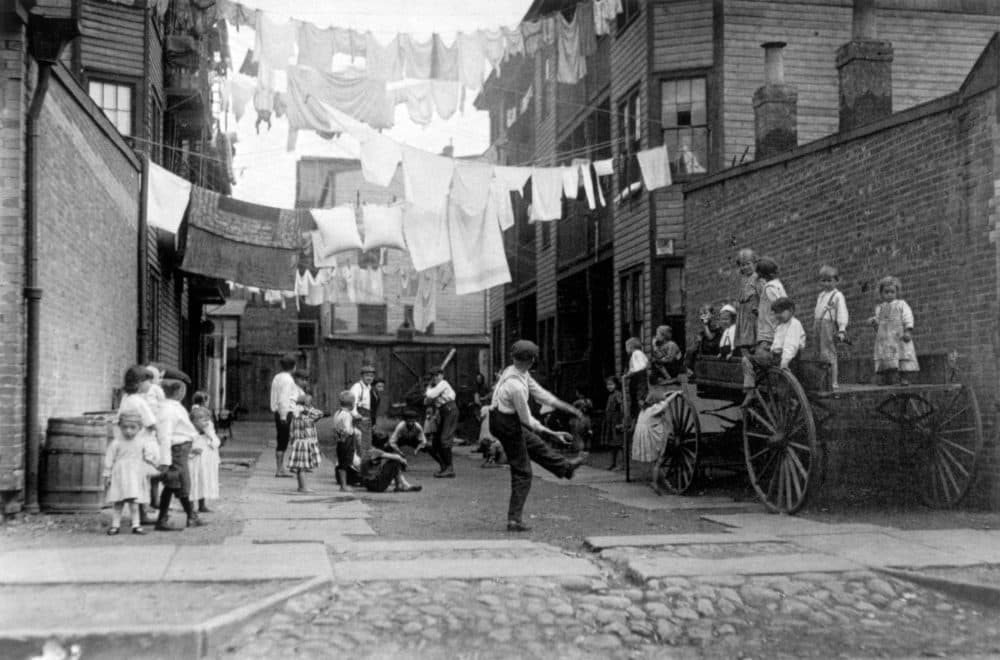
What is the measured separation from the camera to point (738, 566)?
7164mm

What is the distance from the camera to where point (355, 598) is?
6.34 metres

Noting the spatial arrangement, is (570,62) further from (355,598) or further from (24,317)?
(355,598)

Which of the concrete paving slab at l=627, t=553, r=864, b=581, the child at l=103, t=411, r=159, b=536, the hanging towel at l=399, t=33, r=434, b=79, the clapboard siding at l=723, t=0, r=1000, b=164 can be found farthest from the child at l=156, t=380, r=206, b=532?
the clapboard siding at l=723, t=0, r=1000, b=164

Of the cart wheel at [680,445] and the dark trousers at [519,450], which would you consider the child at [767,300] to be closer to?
the cart wheel at [680,445]

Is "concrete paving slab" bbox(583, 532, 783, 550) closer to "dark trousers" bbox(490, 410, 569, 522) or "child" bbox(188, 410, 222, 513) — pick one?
"dark trousers" bbox(490, 410, 569, 522)

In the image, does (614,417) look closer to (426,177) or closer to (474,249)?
(474,249)

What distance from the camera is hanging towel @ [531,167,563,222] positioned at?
1822 cm

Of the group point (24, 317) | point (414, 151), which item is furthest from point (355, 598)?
point (414, 151)

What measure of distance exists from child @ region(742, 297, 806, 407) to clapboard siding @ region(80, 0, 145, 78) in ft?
41.1

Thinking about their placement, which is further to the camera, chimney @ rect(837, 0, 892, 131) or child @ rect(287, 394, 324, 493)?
chimney @ rect(837, 0, 892, 131)

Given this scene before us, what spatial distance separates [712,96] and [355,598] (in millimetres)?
13712

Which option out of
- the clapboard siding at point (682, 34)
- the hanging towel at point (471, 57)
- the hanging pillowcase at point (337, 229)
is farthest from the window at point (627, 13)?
the hanging pillowcase at point (337, 229)

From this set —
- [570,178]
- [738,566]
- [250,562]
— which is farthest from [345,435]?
[570,178]

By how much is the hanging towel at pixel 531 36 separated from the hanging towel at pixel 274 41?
3853 millimetres
